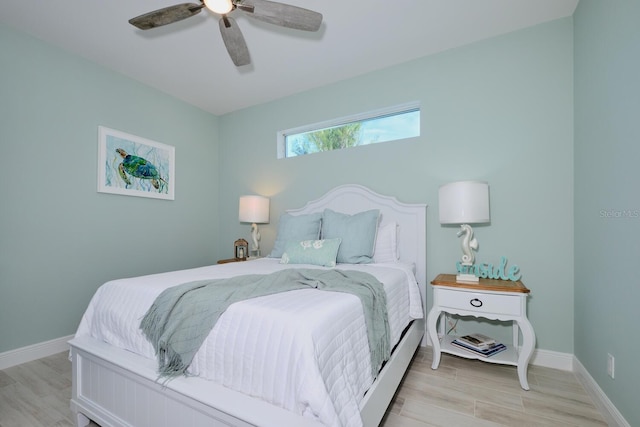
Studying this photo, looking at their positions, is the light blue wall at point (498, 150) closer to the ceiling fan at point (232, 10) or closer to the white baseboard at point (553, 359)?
the white baseboard at point (553, 359)

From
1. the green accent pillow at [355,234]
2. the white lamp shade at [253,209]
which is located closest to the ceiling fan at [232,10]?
the green accent pillow at [355,234]

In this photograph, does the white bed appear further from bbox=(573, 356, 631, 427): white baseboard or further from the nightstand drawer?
bbox=(573, 356, 631, 427): white baseboard

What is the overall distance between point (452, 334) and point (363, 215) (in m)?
1.25

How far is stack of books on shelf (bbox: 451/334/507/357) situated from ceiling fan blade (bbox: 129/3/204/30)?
2.75m

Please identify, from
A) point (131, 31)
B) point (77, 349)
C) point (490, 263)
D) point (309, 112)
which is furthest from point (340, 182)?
point (77, 349)

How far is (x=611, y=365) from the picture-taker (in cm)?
155

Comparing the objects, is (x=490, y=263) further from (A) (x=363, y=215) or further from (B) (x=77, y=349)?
(B) (x=77, y=349)

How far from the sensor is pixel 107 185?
2.85 metres

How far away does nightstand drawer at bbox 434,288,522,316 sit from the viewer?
188 centimetres

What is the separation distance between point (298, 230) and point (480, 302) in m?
1.57

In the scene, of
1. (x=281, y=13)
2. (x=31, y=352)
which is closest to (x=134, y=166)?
(x=31, y=352)

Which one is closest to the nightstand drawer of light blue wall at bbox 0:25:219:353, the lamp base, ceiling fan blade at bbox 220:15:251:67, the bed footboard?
the lamp base

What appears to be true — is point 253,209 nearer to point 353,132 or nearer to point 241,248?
point 241,248

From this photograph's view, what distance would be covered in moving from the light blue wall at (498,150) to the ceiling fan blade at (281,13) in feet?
3.84
